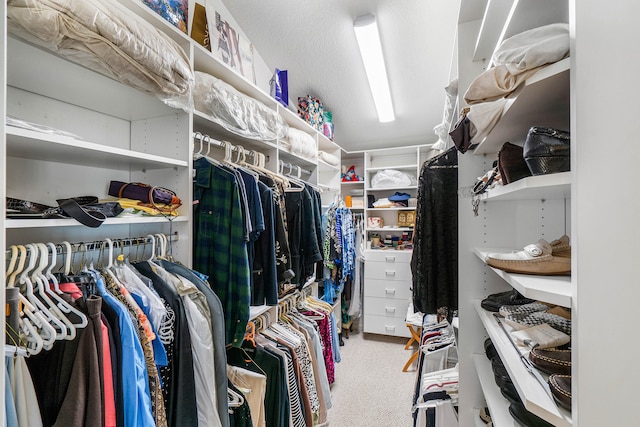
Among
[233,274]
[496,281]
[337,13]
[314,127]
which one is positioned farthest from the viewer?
[314,127]

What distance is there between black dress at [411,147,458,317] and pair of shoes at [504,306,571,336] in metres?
0.45

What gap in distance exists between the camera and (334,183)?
345cm

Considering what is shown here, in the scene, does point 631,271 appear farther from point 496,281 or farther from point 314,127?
point 314,127

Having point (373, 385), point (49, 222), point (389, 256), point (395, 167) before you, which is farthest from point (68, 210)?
point (395, 167)

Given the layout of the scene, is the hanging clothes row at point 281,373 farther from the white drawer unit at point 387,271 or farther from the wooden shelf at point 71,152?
the white drawer unit at point 387,271

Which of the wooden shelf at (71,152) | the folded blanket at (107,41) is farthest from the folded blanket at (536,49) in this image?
the wooden shelf at (71,152)

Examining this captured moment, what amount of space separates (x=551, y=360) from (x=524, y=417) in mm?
246

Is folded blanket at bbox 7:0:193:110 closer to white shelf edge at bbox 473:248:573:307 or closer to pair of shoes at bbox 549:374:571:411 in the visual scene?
white shelf edge at bbox 473:248:573:307

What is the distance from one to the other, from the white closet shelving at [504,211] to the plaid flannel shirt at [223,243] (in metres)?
0.96

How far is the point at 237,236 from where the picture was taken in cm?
134

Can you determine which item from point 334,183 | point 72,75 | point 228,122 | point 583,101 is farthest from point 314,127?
point 583,101

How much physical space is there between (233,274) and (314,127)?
5.91 feet

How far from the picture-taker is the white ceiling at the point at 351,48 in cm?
200

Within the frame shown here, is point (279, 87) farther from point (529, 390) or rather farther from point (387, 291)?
point (387, 291)
